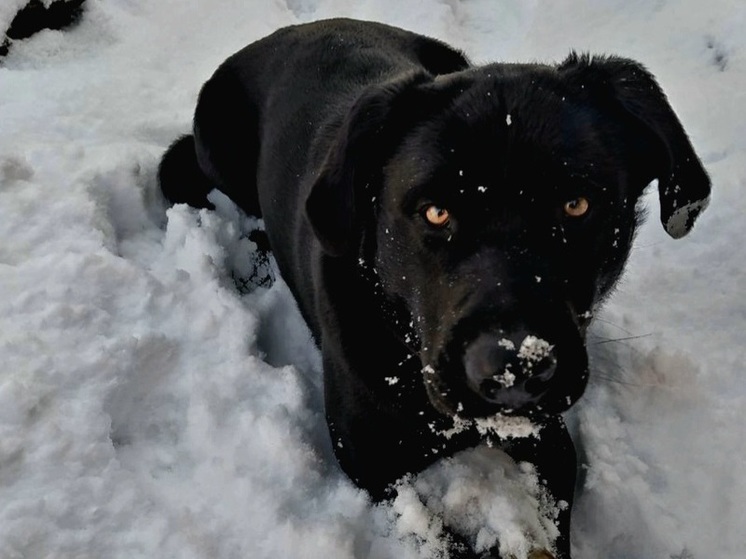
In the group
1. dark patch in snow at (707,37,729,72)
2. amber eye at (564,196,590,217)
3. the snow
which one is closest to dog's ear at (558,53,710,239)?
amber eye at (564,196,590,217)

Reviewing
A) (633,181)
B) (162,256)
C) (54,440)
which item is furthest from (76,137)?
(633,181)

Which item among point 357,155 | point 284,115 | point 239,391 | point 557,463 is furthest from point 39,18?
point 557,463

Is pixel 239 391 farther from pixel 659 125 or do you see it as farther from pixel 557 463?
pixel 659 125

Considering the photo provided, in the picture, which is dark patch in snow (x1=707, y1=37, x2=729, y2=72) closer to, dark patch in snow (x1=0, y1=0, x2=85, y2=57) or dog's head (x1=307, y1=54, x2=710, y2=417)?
dog's head (x1=307, y1=54, x2=710, y2=417)

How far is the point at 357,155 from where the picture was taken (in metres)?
1.72

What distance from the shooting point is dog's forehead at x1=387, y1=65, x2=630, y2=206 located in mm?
1559

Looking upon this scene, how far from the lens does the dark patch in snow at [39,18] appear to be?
3604 millimetres

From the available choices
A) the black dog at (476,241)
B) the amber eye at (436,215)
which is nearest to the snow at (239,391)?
the black dog at (476,241)

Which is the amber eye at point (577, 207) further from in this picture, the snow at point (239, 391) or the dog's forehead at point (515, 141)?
the snow at point (239, 391)

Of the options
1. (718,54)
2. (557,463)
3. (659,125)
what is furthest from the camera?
(718,54)

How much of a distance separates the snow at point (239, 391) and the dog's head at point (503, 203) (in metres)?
0.49

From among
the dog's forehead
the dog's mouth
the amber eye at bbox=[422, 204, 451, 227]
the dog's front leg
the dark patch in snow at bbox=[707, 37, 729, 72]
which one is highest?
the dog's forehead

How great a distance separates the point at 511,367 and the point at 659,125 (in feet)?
2.19

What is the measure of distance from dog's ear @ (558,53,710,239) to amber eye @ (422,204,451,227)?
0.46 meters
